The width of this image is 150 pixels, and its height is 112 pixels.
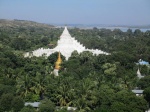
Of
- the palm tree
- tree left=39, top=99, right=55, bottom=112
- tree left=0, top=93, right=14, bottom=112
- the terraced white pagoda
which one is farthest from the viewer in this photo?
the terraced white pagoda

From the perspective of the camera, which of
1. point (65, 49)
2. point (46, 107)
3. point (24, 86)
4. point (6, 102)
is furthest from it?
point (65, 49)

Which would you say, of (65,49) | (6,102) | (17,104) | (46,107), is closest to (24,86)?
(6,102)

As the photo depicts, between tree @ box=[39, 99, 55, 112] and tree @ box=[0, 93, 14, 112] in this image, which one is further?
tree @ box=[0, 93, 14, 112]

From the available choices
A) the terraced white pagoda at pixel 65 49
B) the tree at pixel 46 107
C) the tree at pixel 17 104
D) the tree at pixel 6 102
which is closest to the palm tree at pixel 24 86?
the tree at pixel 6 102

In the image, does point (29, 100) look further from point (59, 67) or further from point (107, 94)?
point (59, 67)

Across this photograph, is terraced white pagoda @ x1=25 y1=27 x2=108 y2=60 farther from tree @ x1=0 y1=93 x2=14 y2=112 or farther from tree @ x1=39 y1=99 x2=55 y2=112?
tree @ x1=39 y1=99 x2=55 y2=112

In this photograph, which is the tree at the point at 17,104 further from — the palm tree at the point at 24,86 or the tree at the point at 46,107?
the palm tree at the point at 24,86

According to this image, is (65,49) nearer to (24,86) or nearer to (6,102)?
(24,86)

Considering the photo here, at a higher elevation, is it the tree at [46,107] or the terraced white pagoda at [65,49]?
the terraced white pagoda at [65,49]

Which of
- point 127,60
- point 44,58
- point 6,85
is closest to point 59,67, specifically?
Result: point 44,58

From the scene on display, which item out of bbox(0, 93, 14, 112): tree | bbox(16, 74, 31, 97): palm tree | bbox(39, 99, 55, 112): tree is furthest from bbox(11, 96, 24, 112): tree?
bbox(16, 74, 31, 97): palm tree

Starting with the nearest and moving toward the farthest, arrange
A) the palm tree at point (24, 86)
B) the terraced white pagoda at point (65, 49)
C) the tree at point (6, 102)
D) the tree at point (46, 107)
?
the tree at point (46, 107) → the tree at point (6, 102) → the palm tree at point (24, 86) → the terraced white pagoda at point (65, 49)
